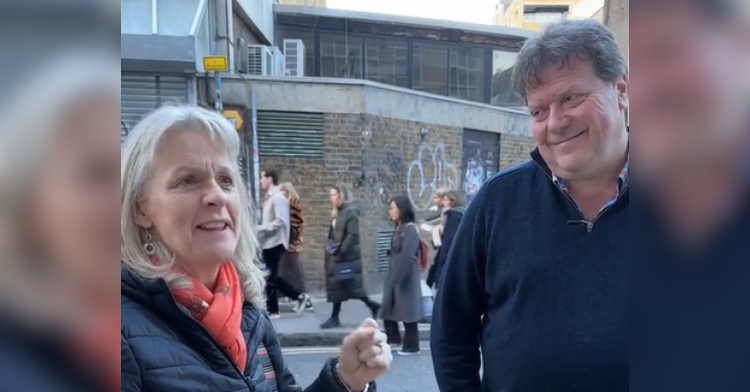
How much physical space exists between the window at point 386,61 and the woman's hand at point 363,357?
40.7 ft

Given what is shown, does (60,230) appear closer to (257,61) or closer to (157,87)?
(157,87)

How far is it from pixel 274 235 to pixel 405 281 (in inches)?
72.5

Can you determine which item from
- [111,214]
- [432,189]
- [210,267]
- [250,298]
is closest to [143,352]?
[210,267]

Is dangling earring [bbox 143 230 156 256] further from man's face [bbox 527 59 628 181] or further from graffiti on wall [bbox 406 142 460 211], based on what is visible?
graffiti on wall [bbox 406 142 460 211]

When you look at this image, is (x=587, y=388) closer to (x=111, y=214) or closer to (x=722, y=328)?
(x=722, y=328)

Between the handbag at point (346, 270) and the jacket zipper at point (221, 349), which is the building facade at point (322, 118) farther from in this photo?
the jacket zipper at point (221, 349)

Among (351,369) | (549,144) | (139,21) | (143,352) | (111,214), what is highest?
(139,21)

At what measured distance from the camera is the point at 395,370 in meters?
5.68

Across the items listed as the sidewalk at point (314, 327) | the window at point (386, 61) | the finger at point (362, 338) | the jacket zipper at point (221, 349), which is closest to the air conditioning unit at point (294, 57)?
the window at point (386, 61)

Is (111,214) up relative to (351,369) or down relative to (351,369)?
up

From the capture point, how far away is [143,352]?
1.15m

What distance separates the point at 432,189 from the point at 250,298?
950 cm

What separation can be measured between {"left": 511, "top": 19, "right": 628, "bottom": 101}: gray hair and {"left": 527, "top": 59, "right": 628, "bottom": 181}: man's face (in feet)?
0.06

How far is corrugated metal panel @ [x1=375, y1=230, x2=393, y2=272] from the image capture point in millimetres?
9758
